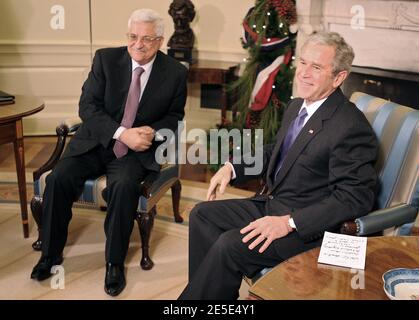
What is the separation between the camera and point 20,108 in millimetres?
2717

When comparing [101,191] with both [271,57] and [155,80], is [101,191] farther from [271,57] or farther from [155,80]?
[271,57]

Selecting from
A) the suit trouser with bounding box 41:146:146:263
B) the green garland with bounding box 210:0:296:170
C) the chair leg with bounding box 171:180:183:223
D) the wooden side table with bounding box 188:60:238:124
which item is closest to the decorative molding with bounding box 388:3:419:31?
the green garland with bounding box 210:0:296:170

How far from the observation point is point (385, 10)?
3549mm

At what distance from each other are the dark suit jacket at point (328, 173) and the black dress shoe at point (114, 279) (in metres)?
0.84

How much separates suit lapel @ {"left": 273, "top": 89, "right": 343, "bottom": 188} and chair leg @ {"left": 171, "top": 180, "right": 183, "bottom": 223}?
3.80 feet

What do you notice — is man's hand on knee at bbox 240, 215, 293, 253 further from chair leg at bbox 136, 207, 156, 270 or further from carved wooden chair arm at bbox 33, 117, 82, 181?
carved wooden chair arm at bbox 33, 117, 82, 181

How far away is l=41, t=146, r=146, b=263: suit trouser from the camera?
251 cm

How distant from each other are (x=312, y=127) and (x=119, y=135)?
1083mm

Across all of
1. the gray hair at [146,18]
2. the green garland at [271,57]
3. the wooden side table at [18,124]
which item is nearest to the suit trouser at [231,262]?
the gray hair at [146,18]

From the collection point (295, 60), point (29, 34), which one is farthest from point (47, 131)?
point (295, 60)

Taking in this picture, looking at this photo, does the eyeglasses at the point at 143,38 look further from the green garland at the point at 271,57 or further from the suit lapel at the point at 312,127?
the green garland at the point at 271,57

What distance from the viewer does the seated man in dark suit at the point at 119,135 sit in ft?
8.29

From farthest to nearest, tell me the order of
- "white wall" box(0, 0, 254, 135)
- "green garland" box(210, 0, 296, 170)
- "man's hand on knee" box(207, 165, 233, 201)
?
"white wall" box(0, 0, 254, 135)
"green garland" box(210, 0, 296, 170)
"man's hand on knee" box(207, 165, 233, 201)

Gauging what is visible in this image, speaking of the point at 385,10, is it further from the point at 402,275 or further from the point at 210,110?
the point at 402,275
